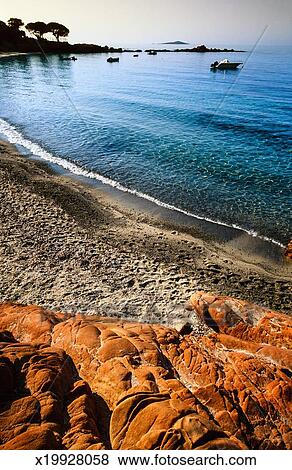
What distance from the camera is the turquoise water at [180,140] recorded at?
19.1 metres

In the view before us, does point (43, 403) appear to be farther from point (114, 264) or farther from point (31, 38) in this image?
point (31, 38)

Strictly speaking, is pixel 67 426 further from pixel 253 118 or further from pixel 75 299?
pixel 253 118

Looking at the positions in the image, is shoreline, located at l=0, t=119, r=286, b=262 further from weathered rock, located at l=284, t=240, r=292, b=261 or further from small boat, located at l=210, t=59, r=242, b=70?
small boat, located at l=210, t=59, r=242, b=70

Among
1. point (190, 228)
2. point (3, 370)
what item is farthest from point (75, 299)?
point (190, 228)

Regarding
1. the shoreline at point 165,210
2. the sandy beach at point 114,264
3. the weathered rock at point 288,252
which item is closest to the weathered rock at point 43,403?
the sandy beach at point 114,264

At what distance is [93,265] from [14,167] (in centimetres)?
1382

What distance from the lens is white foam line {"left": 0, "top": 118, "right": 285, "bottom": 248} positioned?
54.9ft

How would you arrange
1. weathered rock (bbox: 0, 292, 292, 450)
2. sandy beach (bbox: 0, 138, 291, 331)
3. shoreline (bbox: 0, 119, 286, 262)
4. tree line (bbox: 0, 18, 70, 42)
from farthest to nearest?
tree line (bbox: 0, 18, 70, 42)
shoreline (bbox: 0, 119, 286, 262)
sandy beach (bbox: 0, 138, 291, 331)
weathered rock (bbox: 0, 292, 292, 450)

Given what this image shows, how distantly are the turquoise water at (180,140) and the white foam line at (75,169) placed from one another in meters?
0.14

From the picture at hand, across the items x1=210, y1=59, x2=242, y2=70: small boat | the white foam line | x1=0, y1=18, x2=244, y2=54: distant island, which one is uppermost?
x1=0, y1=18, x2=244, y2=54: distant island

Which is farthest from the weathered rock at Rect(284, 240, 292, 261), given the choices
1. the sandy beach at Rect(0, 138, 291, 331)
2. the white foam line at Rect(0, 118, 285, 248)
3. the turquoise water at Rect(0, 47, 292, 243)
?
the turquoise water at Rect(0, 47, 292, 243)

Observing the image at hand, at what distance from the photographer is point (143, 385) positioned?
237 inches

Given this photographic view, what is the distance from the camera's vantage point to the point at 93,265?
1249 cm

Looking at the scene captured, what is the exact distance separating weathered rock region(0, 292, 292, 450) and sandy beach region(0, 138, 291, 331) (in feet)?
5.40
